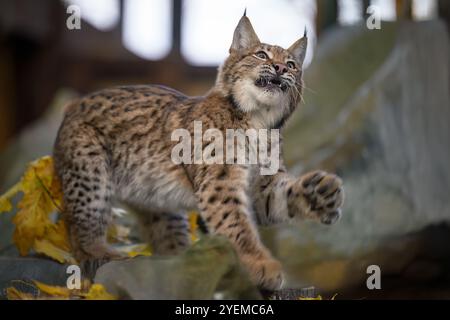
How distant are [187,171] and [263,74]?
86 centimetres

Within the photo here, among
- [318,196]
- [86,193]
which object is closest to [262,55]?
[318,196]

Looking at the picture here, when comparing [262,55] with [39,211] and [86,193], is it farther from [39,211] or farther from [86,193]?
[39,211]

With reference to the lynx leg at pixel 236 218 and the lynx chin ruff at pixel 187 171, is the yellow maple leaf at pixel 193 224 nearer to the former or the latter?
the lynx chin ruff at pixel 187 171

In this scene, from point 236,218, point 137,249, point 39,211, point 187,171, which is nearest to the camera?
point 236,218

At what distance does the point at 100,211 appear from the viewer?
5031mm

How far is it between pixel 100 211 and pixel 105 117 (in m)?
0.67

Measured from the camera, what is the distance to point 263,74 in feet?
13.9

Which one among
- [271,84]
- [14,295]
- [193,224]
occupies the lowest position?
[14,295]

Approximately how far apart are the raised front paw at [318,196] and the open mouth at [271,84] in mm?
575

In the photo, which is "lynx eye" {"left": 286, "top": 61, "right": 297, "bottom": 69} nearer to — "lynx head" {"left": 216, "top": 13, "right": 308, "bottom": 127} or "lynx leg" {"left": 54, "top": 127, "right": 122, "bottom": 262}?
"lynx head" {"left": 216, "top": 13, "right": 308, "bottom": 127}

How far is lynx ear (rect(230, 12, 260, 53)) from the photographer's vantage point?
427 cm

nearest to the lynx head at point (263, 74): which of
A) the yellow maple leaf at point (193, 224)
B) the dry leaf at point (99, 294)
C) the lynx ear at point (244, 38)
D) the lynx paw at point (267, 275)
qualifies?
the lynx ear at point (244, 38)
